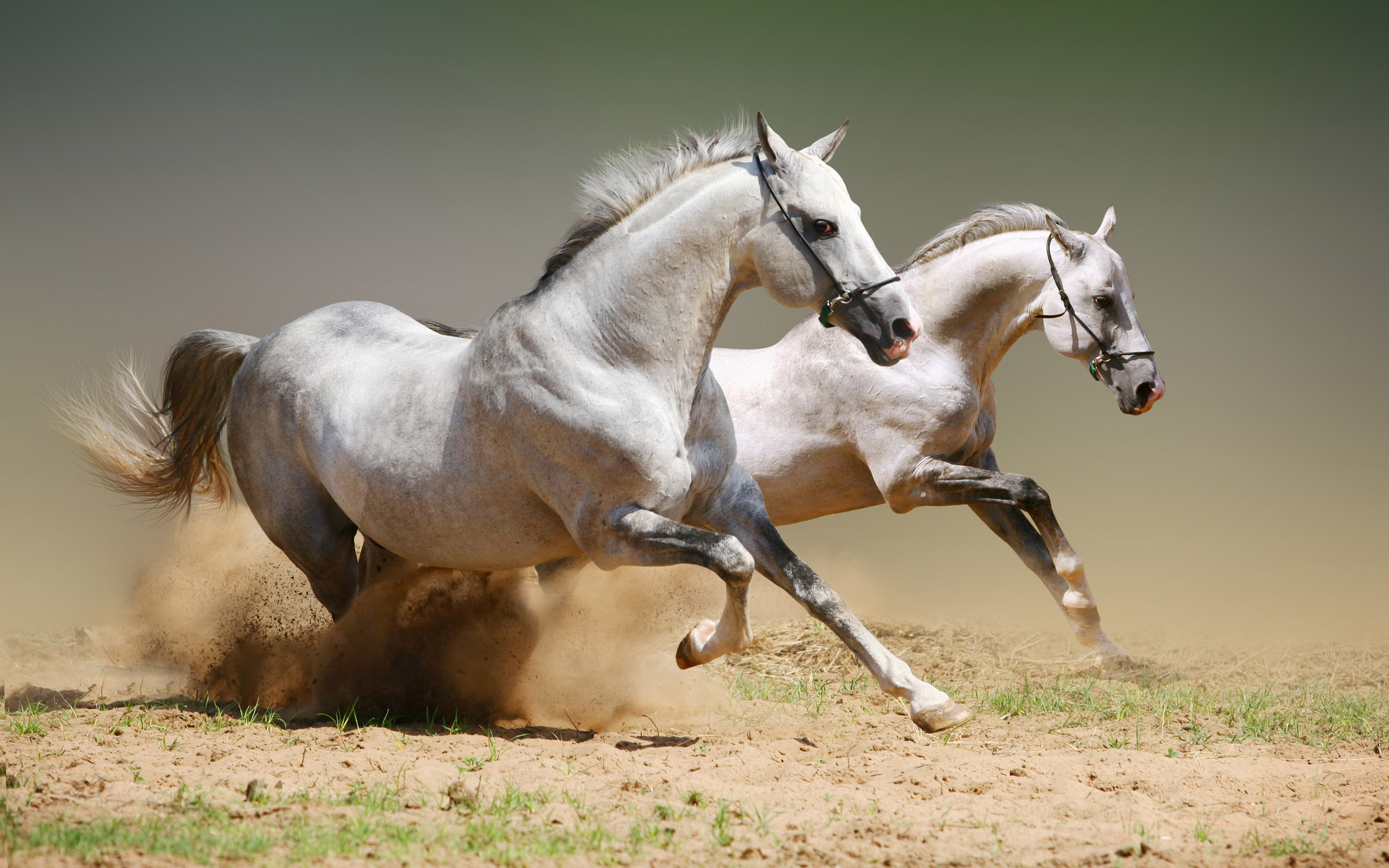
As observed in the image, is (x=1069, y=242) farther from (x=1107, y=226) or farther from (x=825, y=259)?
(x=825, y=259)

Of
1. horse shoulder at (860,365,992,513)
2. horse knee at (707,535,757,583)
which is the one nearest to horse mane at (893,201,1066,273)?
horse shoulder at (860,365,992,513)

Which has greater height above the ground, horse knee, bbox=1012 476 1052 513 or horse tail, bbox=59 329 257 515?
horse knee, bbox=1012 476 1052 513

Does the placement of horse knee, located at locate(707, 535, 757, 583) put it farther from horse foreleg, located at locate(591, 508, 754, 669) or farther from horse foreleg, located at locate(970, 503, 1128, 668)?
horse foreleg, located at locate(970, 503, 1128, 668)

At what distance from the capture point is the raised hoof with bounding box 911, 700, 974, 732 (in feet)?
11.1

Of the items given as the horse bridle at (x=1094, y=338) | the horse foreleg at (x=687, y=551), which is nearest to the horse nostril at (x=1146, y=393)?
the horse bridle at (x=1094, y=338)

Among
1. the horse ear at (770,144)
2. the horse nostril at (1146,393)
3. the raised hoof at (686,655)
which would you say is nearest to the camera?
the horse ear at (770,144)

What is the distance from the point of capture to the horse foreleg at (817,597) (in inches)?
134

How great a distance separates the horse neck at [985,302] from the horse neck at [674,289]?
6.10 ft

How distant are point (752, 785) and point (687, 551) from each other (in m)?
0.72

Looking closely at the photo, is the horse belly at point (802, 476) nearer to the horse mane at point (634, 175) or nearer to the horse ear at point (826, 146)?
the horse mane at point (634, 175)

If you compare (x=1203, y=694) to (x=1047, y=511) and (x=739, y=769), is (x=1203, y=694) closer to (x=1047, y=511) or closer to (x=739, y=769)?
(x=1047, y=511)

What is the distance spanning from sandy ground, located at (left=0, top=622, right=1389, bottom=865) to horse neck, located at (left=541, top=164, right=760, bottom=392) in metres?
1.26

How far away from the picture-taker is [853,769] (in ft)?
10.1

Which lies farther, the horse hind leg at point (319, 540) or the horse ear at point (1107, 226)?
the horse ear at point (1107, 226)
